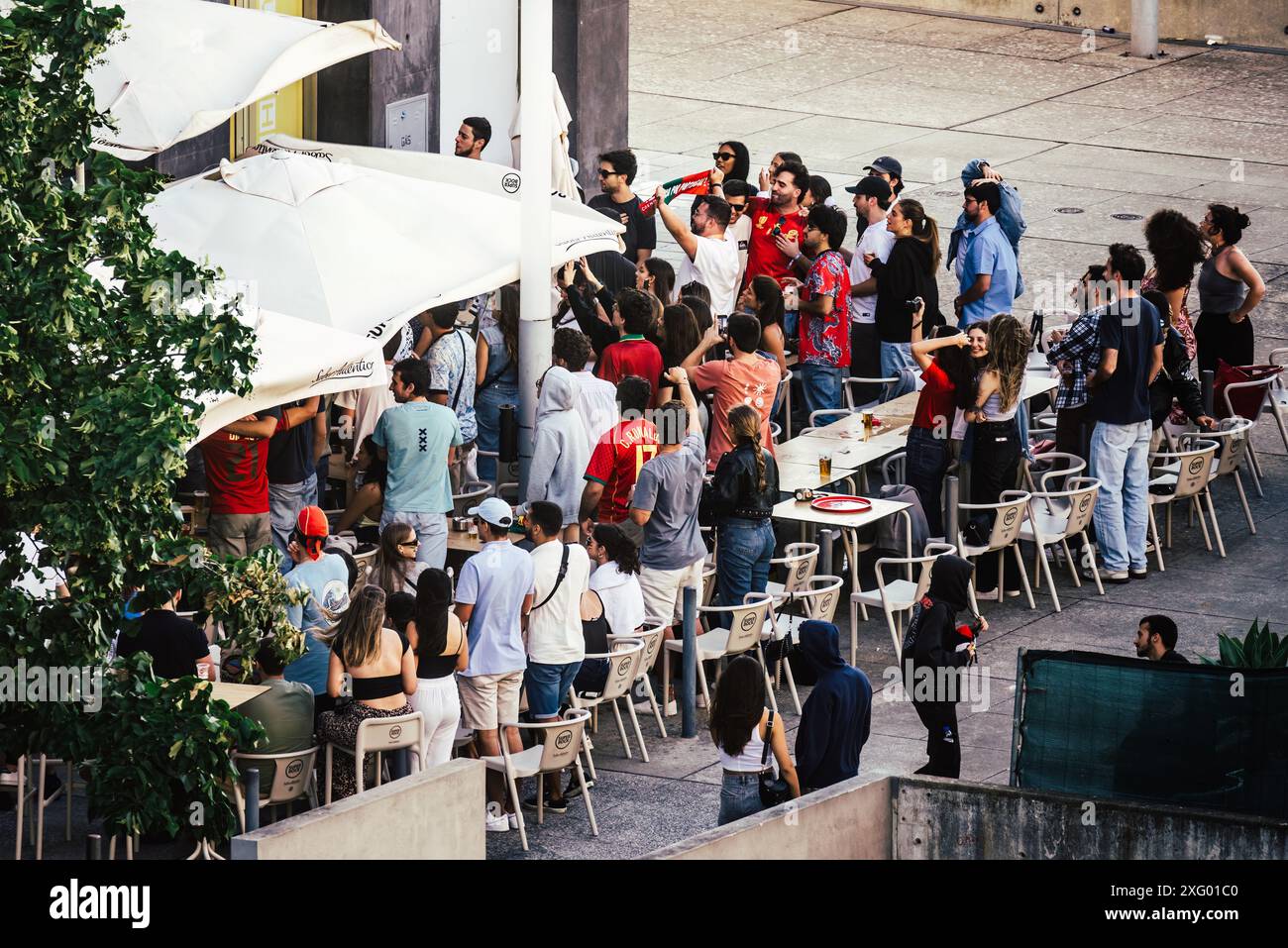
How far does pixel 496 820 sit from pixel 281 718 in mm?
1319

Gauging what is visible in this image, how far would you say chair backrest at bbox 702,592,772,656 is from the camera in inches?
496

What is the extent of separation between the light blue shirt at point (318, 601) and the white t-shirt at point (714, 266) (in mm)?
5774

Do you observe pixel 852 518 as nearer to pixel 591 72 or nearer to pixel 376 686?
pixel 376 686

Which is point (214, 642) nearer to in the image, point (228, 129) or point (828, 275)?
point (828, 275)

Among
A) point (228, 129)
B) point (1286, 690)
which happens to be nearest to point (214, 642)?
point (1286, 690)

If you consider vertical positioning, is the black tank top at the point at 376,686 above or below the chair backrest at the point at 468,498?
below

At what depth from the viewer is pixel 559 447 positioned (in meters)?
13.5

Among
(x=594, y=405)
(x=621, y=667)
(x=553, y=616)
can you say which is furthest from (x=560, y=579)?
(x=594, y=405)

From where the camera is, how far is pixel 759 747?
10.3 m

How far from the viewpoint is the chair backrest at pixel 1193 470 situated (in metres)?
15.1

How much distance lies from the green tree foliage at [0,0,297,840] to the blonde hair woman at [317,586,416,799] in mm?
1106

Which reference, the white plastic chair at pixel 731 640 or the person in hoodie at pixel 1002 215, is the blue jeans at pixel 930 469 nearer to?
the white plastic chair at pixel 731 640

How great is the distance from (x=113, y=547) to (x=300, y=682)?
2.11 m

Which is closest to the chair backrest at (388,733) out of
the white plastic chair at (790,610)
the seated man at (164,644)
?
the seated man at (164,644)
